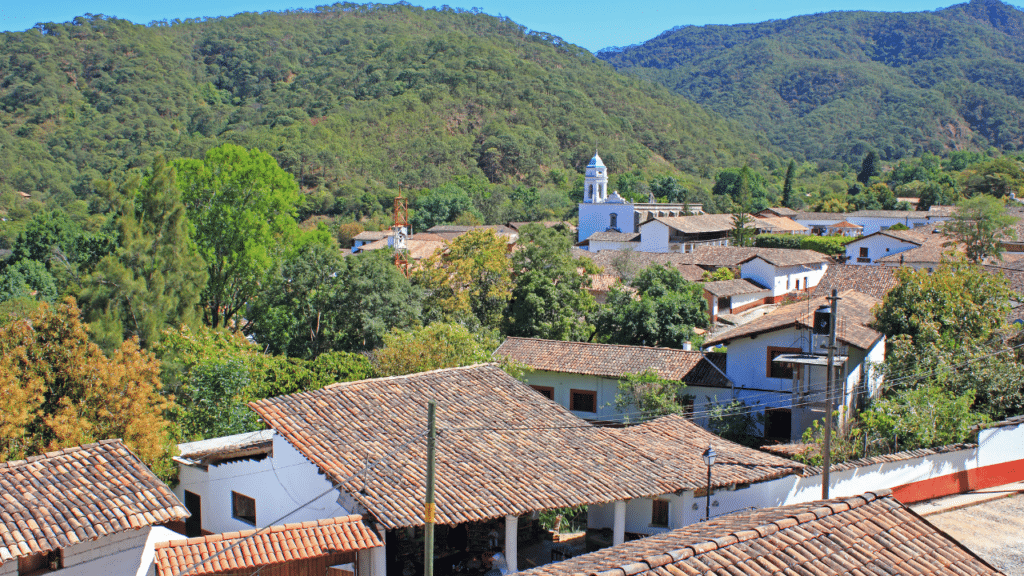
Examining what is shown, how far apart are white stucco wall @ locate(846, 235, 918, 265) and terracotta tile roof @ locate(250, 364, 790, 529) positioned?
3874 cm

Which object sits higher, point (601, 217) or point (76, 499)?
point (601, 217)

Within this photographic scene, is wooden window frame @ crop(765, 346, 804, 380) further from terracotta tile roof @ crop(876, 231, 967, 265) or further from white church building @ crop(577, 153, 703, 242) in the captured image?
white church building @ crop(577, 153, 703, 242)

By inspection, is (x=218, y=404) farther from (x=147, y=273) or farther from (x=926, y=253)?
(x=926, y=253)

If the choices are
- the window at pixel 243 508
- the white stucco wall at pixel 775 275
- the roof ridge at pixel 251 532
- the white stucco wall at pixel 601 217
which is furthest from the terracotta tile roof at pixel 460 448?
the white stucco wall at pixel 601 217

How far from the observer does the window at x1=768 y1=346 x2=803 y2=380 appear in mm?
20281

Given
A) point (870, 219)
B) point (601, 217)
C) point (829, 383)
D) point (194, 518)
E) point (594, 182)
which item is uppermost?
point (594, 182)

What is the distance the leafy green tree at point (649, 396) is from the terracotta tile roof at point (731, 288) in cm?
1515

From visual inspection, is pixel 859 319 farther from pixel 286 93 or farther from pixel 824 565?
→ pixel 286 93

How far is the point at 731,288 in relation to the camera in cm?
3684

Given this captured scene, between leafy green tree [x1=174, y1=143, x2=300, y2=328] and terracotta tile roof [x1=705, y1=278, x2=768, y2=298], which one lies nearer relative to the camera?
leafy green tree [x1=174, y1=143, x2=300, y2=328]

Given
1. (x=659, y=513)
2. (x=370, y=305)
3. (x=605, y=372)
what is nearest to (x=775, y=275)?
(x=605, y=372)

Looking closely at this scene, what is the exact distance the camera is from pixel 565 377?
2277cm

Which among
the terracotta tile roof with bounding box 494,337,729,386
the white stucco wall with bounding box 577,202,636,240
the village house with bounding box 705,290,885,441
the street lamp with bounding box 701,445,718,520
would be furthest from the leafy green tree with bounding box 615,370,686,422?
the white stucco wall with bounding box 577,202,636,240

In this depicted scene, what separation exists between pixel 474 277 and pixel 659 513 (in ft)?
53.7
